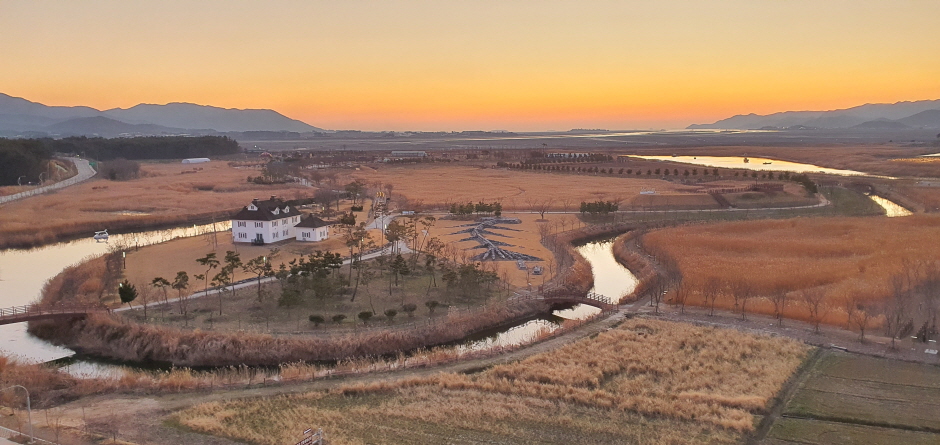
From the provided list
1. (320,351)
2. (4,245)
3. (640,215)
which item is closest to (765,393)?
(320,351)

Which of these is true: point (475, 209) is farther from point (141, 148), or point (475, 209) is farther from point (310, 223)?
point (141, 148)

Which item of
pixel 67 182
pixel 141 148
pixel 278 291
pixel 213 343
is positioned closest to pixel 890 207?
pixel 278 291

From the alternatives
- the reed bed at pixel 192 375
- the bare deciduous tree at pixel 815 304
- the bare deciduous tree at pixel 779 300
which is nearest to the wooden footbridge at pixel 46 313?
the reed bed at pixel 192 375

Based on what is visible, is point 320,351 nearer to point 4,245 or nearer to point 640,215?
point 4,245

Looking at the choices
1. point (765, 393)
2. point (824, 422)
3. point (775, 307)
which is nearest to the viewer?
point (824, 422)

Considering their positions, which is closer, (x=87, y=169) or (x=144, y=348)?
(x=144, y=348)
